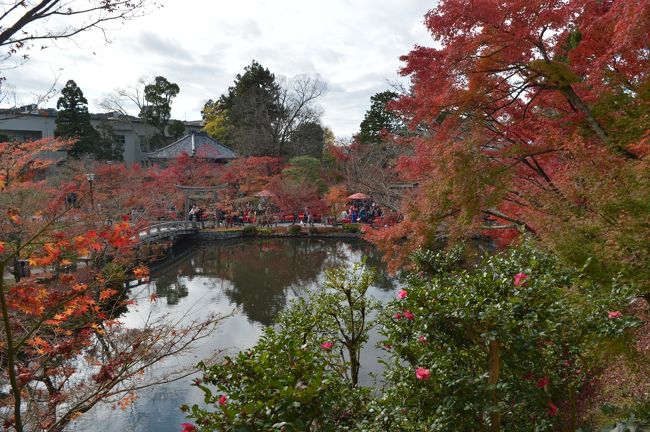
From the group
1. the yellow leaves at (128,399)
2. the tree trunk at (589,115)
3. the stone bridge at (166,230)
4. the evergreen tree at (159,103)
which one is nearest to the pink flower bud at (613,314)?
the tree trunk at (589,115)

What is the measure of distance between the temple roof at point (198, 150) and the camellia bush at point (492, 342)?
2497 cm

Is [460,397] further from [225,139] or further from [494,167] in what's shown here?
[225,139]

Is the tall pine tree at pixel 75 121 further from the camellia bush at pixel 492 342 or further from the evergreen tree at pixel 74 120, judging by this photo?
the camellia bush at pixel 492 342

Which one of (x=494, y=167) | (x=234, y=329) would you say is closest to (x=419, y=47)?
(x=494, y=167)

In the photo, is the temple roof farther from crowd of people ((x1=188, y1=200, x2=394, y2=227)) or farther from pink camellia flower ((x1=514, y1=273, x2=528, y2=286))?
pink camellia flower ((x1=514, y1=273, x2=528, y2=286))

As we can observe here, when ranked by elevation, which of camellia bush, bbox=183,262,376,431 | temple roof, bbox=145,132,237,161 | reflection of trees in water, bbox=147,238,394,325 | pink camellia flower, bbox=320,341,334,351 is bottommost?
reflection of trees in water, bbox=147,238,394,325

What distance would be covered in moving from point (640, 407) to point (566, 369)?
2.39ft

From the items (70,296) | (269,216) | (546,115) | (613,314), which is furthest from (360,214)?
(70,296)

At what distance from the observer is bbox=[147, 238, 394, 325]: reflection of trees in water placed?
41.4ft

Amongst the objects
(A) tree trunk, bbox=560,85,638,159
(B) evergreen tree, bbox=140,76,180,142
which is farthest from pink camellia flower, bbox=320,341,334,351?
(B) evergreen tree, bbox=140,76,180,142

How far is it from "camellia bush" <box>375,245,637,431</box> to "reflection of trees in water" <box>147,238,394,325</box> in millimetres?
7776

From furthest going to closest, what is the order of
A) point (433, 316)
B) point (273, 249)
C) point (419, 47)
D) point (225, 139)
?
point (225, 139), point (273, 249), point (419, 47), point (433, 316)

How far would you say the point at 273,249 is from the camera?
19.9 m

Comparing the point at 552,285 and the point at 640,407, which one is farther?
the point at 640,407
